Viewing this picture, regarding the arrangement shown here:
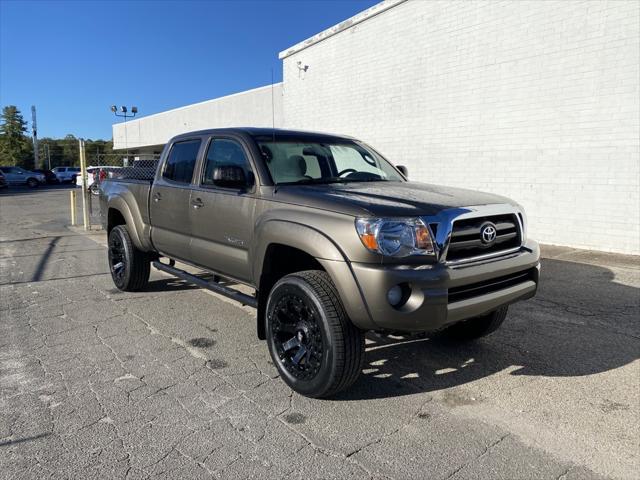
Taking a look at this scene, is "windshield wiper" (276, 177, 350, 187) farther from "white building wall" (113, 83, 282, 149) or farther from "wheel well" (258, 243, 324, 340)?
"white building wall" (113, 83, 282, 149)

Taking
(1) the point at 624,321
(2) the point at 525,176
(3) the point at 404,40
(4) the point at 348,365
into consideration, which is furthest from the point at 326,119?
(4) the point at 348,365

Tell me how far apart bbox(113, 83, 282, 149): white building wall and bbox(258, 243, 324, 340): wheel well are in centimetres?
1284

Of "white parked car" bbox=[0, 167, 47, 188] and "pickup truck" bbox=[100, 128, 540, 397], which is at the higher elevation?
"white parked car" bbox=[0, 167, 47, 188]

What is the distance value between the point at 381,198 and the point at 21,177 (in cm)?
4107

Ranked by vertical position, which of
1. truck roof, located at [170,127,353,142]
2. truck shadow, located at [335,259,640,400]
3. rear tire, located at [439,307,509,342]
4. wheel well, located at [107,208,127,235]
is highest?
truck roof, located at [170,127,353,142]

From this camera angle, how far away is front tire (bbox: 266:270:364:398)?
3.14 m

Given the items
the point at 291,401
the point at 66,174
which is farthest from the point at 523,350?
the point at 66,174

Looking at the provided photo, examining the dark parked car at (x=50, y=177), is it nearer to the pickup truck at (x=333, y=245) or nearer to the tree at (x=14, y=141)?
the tree at (x=14, y=141)

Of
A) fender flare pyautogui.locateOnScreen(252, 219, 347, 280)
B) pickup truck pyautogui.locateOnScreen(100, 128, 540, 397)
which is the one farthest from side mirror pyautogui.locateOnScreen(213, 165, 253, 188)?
fender flare pyautogui.locateOnScreen(252, 219, 347, 280)

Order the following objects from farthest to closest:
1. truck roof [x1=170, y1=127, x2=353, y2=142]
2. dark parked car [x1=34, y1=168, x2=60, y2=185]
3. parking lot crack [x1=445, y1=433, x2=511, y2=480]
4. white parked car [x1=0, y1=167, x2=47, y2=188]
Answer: dark parked car [x1=34, y1=168, x2=60, y2=185]
white parked car [x1=0, y1=167, x2=47, y2=188]
truck roof [x1=170, y1=127, x2=353, y2=142]
parking lot crack [x1=445, y1=433, x2=511, y2=480]

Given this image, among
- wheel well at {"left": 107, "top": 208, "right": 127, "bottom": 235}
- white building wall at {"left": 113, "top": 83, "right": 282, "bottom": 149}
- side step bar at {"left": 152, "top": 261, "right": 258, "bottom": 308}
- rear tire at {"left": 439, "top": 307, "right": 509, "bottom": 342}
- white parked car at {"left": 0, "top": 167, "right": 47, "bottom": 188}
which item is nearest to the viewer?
side step bar at {"left": 152, "top": 261, "right": 258, "bottom": 308}

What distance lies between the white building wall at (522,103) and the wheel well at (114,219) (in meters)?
7.44

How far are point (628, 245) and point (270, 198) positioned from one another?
7.62 meters

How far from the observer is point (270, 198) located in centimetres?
374
